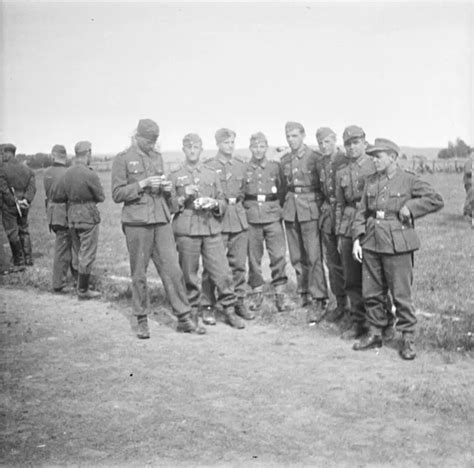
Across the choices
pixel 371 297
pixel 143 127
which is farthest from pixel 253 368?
pixel 143 127

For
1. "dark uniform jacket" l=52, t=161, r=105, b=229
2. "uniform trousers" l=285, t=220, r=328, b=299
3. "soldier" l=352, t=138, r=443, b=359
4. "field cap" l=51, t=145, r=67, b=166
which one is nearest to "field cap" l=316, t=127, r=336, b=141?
"uniform trousers" l=285, t=220, r=328, b=299

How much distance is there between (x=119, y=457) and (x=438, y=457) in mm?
1884

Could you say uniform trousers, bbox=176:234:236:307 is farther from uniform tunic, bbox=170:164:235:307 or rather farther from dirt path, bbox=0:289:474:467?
dirt path, bbox=0:289:474:467

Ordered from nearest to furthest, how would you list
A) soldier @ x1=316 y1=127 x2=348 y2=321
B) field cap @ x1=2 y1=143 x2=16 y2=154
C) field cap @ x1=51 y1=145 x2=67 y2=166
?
soldier @ x1=316 y1=127 x2=348 y2=321 < field cap @ x1=51 y1=145 x2=67 y2=166 < field cap @ x1=2 y1=143 x2=16 y2=154

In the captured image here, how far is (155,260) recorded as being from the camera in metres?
6.51

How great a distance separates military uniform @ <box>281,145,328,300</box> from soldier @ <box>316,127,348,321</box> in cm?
20

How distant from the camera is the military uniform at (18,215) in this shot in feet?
34.6

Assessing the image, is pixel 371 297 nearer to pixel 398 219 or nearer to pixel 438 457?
pixel 398 219

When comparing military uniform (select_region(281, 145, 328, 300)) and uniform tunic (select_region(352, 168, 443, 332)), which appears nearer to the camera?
uniform tunic (select_region(352, 168, 443, 332))

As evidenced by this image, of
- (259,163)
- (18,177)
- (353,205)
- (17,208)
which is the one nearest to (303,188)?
(259,163)

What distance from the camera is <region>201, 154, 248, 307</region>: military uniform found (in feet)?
23.5

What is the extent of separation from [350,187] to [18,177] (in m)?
6.77

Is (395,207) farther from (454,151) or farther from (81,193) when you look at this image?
(454,151)

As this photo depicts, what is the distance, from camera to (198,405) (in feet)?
14.9
